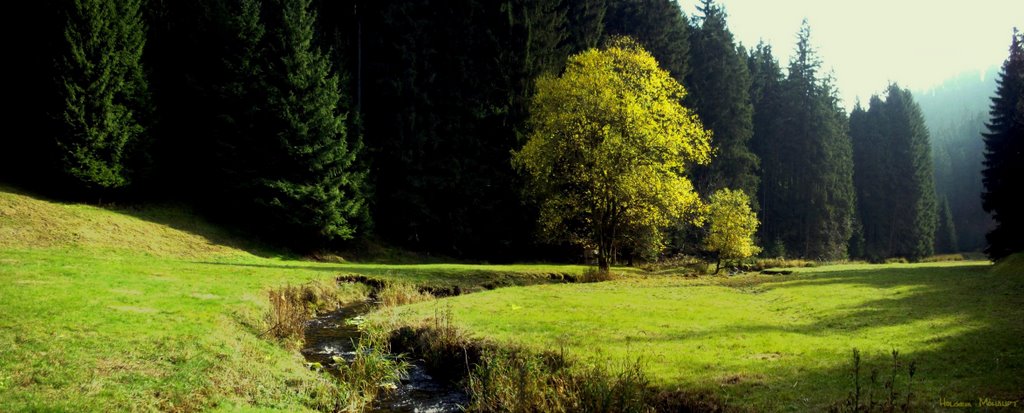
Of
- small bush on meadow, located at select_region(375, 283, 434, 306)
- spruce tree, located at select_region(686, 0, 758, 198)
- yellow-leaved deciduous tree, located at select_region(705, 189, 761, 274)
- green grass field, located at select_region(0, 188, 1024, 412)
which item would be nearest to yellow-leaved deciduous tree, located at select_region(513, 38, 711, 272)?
green grass field, located at select_region(0, 188, 1024, 412)

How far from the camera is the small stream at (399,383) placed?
41.0 feet

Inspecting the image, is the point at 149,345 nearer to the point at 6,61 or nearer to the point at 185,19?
the point at 6,61

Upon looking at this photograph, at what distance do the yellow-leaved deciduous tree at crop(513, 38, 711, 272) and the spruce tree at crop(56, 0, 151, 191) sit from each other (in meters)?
26.5

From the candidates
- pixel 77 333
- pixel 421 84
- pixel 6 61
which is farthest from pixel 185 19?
pixel 77 333

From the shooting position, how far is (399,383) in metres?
13.9

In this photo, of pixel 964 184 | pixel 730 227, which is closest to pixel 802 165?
pixel 730 227

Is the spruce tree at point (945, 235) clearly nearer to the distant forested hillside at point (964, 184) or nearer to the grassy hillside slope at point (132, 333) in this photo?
the distant forested hillside at point (964, 184)

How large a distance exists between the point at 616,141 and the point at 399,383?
23051 mm

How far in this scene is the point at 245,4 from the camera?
41.2 m

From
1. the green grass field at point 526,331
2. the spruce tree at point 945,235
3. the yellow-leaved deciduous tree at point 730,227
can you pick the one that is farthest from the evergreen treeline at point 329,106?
the spruce tree at point 945,235

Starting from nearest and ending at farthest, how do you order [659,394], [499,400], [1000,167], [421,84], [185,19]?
1. [659,394]
2. [499,400]
3. [1000,167]
4. [185,19]
5. [421,84]

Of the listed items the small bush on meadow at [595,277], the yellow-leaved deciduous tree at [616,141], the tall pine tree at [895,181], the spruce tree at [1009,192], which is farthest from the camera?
the tall pine tree at [895,181]

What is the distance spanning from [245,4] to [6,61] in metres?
15.5

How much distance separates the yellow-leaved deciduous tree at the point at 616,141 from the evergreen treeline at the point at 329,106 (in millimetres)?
4559
